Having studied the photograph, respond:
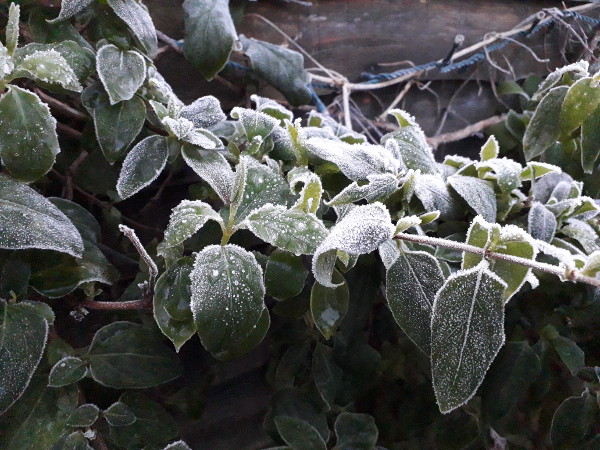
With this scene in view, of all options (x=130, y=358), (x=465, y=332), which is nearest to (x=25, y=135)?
(x=130, y=358)

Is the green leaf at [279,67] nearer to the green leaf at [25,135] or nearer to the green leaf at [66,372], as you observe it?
the green leaf at [25,135]

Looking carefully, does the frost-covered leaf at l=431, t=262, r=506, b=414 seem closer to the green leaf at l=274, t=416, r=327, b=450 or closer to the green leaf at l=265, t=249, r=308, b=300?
the green leaf at l=265, t=249, r=308, b=300

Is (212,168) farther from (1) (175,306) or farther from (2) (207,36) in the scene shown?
(2) (207,36)

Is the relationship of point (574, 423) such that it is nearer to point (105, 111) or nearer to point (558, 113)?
point (558, 113)

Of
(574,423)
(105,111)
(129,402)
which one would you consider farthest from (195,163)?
(574,423)

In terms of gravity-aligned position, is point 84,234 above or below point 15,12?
below
